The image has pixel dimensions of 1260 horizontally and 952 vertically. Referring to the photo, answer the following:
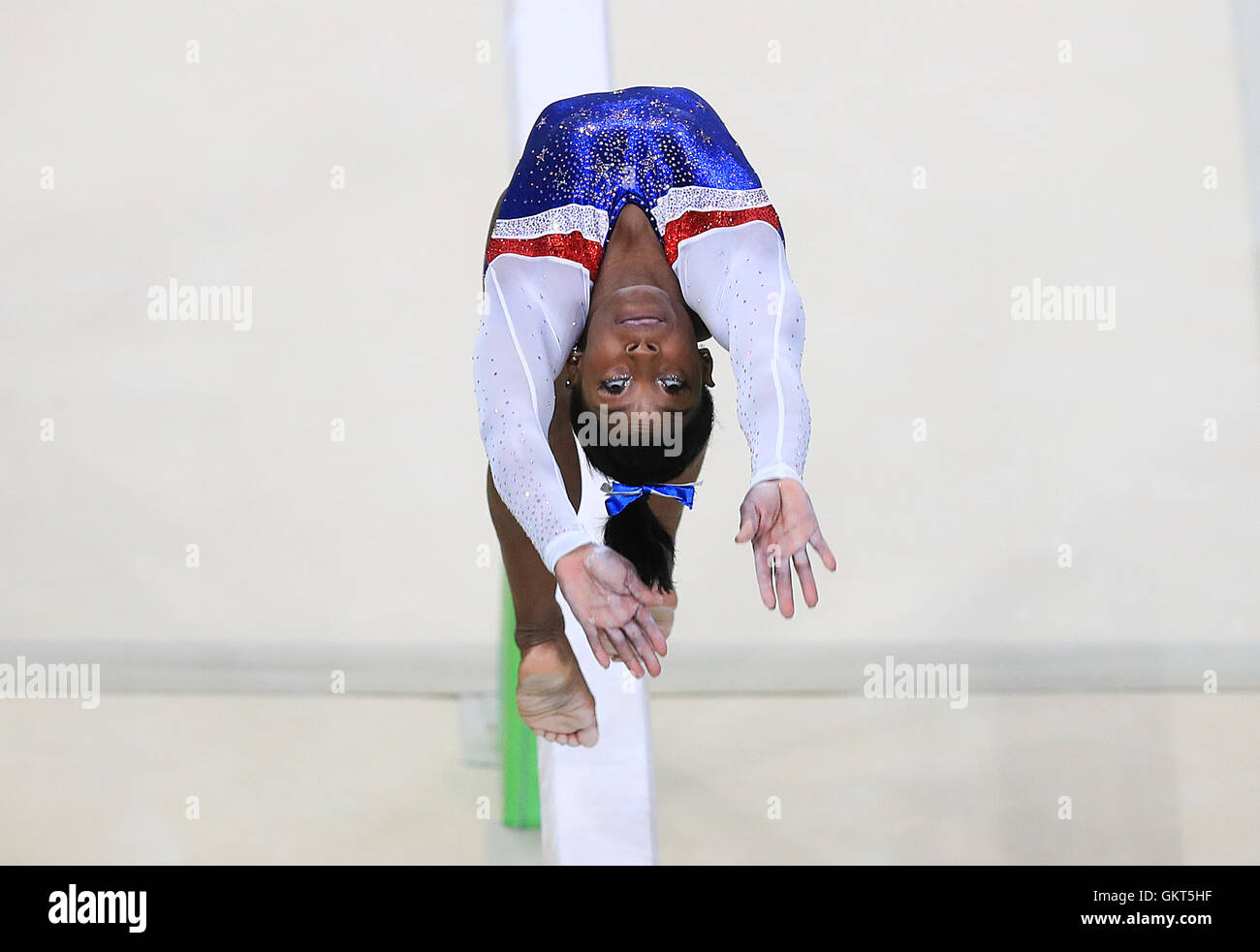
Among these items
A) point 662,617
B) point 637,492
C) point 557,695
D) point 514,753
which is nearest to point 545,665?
point 557,695

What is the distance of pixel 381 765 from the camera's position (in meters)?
4.08

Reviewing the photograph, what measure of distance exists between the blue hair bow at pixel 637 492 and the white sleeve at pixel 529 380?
0.50 feet

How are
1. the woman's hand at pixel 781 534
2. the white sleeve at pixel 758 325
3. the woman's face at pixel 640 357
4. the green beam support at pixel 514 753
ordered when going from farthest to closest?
the green beam support at pixel 514 753, the woman's face at pixel 640 357, the white sleeve at pixel 758 325, the woman's hand at pixel 781 534

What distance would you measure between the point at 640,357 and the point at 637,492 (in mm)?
206

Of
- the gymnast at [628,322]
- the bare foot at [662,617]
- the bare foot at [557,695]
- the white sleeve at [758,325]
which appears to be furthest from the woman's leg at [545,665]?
the white sleeve at [758,325]

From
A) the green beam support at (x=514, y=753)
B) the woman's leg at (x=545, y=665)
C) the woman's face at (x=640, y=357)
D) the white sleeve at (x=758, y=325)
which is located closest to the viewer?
the white sleeve at (x=758, y=325)

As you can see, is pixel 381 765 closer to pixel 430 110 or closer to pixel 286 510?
pixel 286 510

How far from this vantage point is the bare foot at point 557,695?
2459mm

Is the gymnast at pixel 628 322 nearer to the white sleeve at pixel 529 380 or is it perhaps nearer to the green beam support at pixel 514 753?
the white sleeve at pixel 529 380

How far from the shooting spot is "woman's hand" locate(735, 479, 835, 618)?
167 centimetres

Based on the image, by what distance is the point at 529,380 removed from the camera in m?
1.91

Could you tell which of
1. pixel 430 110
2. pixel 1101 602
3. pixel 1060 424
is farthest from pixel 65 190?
pixel 1101 602
